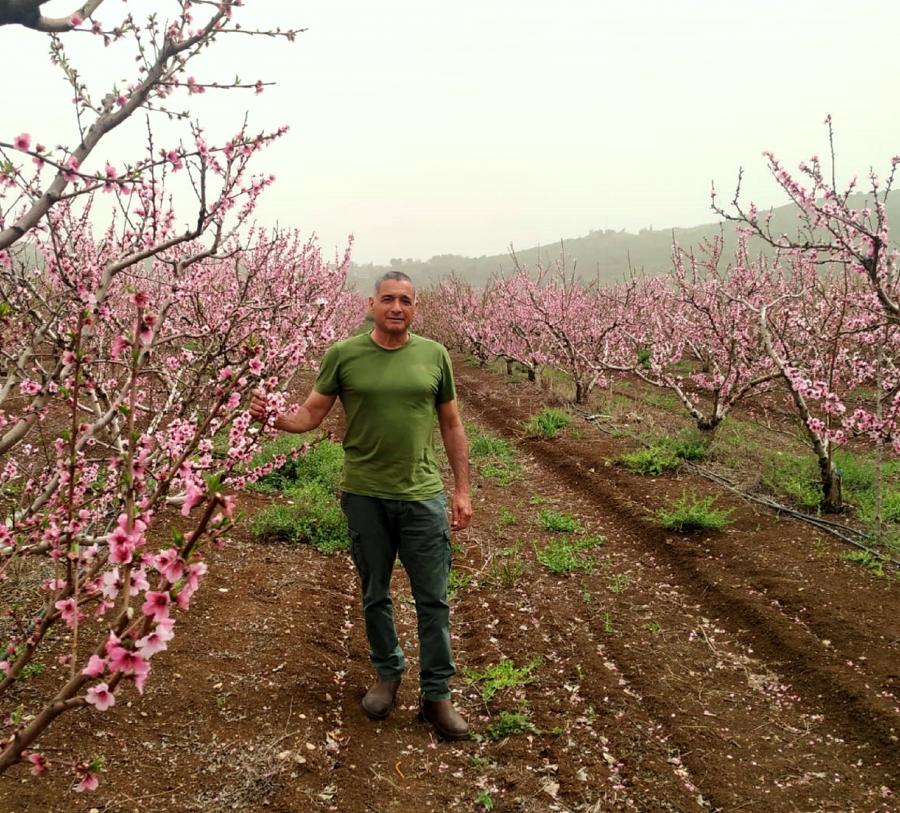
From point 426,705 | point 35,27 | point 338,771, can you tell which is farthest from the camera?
point 426,705

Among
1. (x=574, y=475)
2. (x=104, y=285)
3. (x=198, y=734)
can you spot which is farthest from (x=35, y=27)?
(x=574, y=475)

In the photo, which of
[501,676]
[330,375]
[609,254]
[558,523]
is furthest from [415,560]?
[609,254]

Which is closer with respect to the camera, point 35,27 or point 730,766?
point 35,27

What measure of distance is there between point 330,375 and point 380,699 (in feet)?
5.72

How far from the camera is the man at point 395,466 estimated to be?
3.10 m

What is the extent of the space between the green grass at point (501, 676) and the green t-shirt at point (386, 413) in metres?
1.31

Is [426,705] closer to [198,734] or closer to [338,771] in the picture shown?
[338,771]

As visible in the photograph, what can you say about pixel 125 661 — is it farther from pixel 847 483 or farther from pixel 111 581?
pixel 847 483

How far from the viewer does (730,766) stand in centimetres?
310

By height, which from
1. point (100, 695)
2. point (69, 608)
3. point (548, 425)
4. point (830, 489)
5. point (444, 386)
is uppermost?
point (444, 386)

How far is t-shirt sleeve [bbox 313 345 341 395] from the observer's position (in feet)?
10.4

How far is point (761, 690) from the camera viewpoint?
375 cm

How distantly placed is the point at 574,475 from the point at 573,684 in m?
4.46

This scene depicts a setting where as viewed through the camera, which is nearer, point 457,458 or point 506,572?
point 457,458
